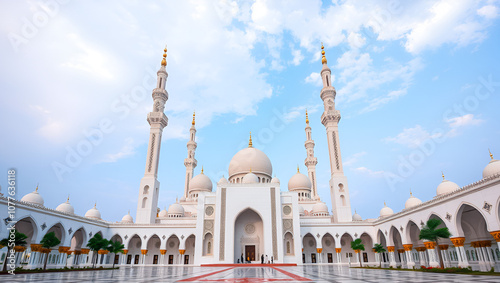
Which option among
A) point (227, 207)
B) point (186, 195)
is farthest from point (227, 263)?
point (186, 195)

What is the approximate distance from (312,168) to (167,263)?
22305 millimetres

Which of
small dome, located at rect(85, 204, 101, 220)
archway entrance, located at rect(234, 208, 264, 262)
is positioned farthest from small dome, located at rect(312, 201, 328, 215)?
small dome, located at rect(85, 204, 101, 220)

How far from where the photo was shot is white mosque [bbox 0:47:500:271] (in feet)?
58.0

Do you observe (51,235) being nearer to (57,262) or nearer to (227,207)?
(57,262)

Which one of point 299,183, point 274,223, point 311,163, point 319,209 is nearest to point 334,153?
point 319,209

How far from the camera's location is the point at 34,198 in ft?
76.4

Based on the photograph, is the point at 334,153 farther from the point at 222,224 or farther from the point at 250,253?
the point at 222,224

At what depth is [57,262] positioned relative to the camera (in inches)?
901

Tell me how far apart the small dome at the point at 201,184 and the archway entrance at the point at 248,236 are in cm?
1124

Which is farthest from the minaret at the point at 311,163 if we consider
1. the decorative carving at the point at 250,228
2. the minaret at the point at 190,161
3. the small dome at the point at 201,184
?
the minaret at the point at 190,161

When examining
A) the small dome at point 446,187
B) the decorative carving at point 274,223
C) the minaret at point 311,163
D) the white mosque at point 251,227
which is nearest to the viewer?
the white mosque at point 251,227

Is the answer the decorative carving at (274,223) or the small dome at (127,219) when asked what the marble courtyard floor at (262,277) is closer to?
the decorative carving at (274,223)

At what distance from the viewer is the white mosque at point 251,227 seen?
17.7 meters

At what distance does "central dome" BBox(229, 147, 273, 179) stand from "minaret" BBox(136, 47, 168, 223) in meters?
8.13
